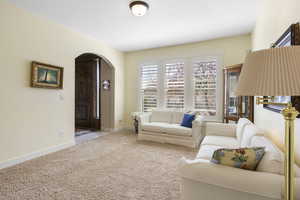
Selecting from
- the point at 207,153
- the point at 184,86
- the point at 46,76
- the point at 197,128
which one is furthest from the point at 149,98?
the point at 207,153

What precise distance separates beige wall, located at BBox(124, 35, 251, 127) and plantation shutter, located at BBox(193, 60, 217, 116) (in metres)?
0.30

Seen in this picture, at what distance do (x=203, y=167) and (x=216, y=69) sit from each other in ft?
11.5

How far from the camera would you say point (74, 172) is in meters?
2.38

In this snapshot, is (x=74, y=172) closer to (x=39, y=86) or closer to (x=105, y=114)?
(x=39, y=86)

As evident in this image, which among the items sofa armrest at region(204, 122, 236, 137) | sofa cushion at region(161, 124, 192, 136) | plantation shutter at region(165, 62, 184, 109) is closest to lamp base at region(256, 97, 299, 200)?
sofa armrest at region(204, 122, 236, 137)

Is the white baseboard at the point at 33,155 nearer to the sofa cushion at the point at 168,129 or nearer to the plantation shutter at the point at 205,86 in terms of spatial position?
the sofa cushion at the point at 168,129

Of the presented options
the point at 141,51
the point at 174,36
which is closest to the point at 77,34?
the point at 141,51

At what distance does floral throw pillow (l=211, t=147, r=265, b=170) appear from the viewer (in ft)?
3.84

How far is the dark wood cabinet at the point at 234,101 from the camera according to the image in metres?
3.26

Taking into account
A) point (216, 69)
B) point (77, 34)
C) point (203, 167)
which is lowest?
point (203, 167)

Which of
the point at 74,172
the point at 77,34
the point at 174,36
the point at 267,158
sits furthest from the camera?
the point at 174,36

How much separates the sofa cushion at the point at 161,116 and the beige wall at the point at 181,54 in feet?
2.98

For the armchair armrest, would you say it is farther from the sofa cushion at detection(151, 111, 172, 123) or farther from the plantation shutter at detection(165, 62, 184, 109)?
the plantation shutter at detection(165, 62, 184, 109)

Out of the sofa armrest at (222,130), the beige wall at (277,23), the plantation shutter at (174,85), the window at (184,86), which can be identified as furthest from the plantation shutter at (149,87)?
the beige wall at (277,23)
